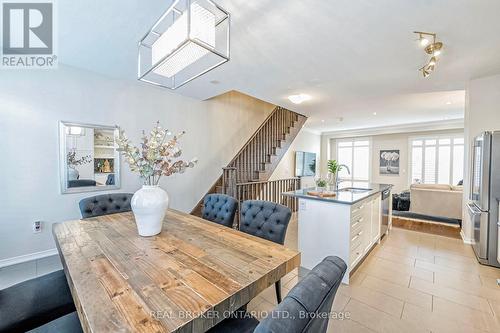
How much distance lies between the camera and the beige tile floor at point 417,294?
1.80 m

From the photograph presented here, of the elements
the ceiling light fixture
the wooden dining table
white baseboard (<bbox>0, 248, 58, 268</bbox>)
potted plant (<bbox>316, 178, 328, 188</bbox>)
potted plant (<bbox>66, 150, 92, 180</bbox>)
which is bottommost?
white baseboard (<bbox>0, 248, 58, 268</bbox>)

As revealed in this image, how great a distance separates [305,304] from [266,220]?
50.2 inches

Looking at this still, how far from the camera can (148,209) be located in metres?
1.57

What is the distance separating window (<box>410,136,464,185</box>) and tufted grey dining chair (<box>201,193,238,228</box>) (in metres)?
8.25

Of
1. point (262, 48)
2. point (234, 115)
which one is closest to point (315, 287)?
point (262, 48)

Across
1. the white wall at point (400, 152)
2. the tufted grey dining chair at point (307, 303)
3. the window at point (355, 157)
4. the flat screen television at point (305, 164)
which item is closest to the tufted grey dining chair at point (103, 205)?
the tufted grey dining chair at point (307, 303)

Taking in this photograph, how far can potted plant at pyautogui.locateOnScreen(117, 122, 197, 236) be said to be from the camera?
5.17 feet

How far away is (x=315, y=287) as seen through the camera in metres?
0.67

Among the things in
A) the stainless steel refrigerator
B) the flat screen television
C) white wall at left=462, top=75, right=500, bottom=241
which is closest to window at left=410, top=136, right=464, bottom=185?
the flat screen television

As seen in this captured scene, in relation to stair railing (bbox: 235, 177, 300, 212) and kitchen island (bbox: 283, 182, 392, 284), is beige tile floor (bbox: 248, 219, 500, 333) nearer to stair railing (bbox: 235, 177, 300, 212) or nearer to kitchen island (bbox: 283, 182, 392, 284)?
kitchen island (bbox: 283, 182, 392, 284)

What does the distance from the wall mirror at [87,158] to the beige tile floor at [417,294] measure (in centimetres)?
278

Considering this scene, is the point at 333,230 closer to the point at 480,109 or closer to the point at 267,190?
the point at 267,190

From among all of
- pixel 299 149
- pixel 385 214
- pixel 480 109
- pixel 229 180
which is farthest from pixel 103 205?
pixel 299 149

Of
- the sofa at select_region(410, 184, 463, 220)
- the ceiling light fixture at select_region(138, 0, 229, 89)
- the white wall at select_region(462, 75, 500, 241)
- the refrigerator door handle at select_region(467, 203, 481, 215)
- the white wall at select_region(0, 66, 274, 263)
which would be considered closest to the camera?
the ceiling light fixture at select_region(138, 0, 229, 89)
